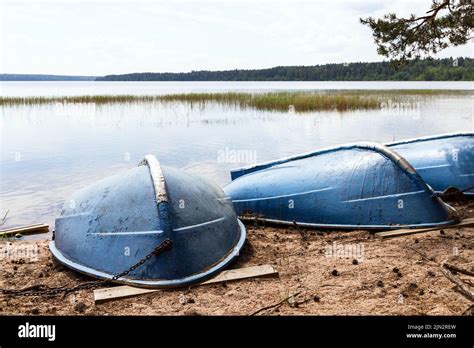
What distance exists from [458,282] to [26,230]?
613cm

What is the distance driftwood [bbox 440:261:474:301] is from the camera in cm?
410

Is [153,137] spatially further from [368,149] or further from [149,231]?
[149,231]

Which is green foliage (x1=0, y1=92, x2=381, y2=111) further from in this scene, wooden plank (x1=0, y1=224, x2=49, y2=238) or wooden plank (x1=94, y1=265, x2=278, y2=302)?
wooden plank (x1=94, y1=265, x2=278, y2=302)

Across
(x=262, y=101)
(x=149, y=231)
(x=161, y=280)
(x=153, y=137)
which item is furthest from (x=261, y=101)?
(x=161, y=280)

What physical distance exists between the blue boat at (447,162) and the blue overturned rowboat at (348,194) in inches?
55.9

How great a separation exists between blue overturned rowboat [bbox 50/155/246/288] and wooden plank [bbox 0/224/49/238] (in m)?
2.25

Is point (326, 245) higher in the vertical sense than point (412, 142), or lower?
lower

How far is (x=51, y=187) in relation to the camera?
11.0m

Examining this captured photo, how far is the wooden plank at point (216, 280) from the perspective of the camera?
431 centimetres

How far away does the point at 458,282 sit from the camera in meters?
4.31

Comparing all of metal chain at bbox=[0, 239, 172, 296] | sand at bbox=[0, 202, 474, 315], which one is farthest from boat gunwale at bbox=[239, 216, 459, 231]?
metal chain at bbox=[0, 239, 172, 296]
